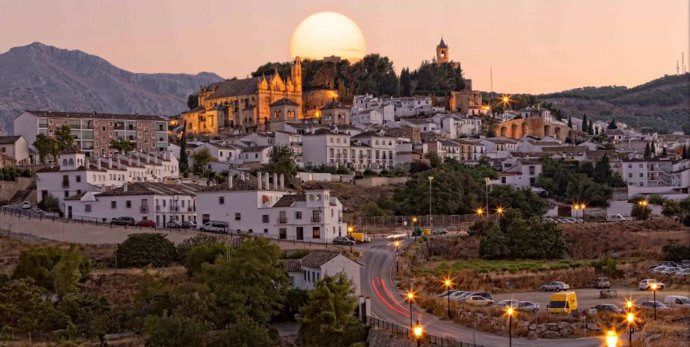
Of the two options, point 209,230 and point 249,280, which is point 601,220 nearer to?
point 209,230

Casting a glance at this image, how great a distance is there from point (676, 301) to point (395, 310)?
11.9 meters

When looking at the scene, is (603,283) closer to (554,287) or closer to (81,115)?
(554,287)

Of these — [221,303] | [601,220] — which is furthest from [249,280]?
[601,220]

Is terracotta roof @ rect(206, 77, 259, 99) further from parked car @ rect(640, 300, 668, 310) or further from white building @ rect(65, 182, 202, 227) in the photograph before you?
parked car @ rect(640, 300, 668, 310)

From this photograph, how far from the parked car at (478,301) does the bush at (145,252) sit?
19.2 metres

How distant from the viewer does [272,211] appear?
65125mm

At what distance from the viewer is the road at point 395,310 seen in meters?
35.5

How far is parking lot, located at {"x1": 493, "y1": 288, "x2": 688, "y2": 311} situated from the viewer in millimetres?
45750

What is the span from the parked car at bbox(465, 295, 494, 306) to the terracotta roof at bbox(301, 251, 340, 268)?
22.8 ft

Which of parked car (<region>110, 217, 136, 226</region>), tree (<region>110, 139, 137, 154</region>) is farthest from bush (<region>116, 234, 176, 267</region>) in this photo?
tree (<region>110, 139, 137, 154</region>)

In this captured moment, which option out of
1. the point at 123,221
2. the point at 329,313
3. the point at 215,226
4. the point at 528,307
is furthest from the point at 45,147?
the point at 528,307

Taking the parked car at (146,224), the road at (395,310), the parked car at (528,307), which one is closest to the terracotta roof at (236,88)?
the parked car at (146,224)

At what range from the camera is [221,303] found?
4509 cm

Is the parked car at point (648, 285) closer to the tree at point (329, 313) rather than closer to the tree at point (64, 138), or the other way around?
the tree at point (329, 313)
